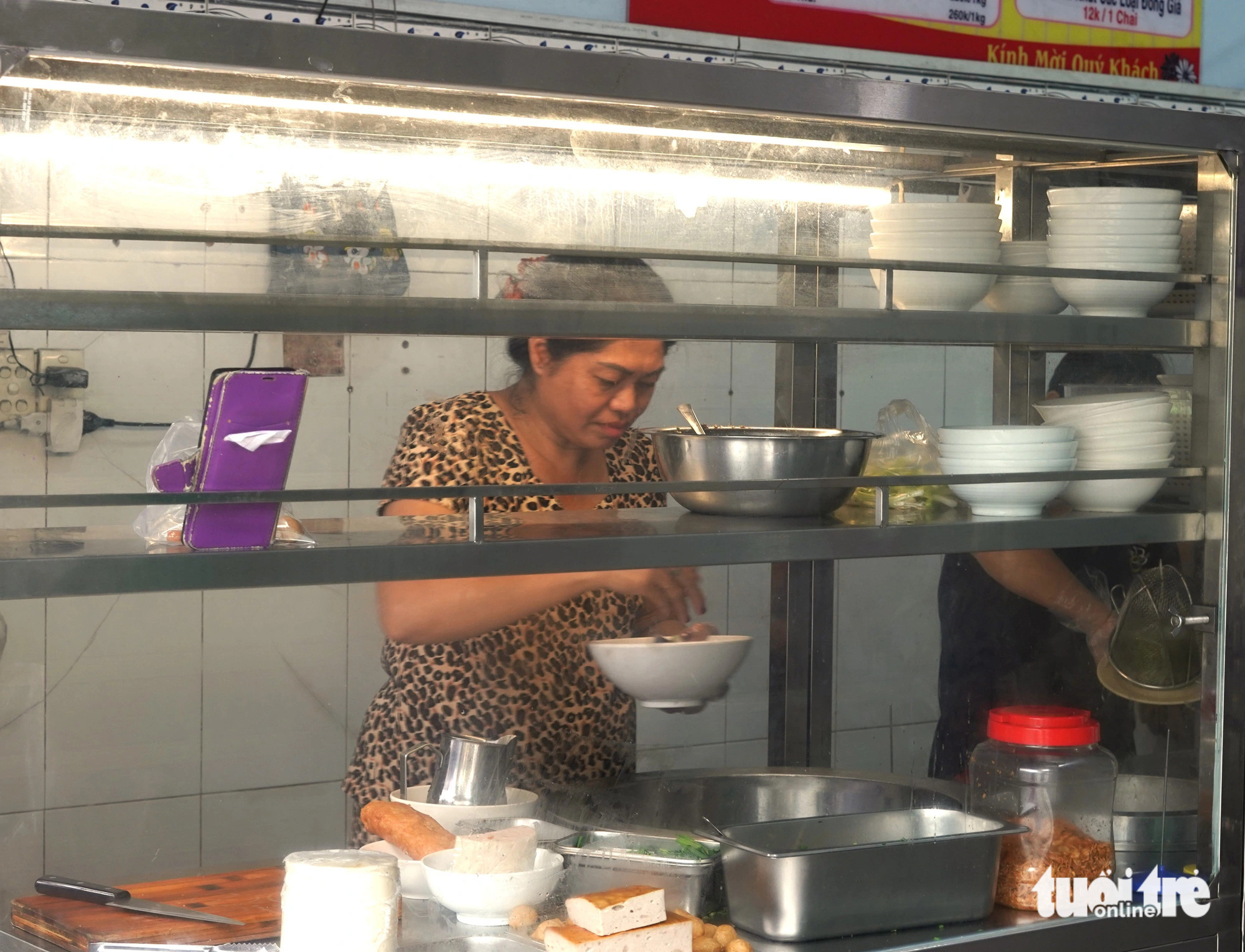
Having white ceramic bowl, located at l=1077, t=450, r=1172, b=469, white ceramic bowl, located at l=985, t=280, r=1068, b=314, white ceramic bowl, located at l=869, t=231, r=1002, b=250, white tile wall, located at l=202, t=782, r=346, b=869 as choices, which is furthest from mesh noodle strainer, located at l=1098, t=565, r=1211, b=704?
white tile wall, located at l=202, t=782, r=346, b=869

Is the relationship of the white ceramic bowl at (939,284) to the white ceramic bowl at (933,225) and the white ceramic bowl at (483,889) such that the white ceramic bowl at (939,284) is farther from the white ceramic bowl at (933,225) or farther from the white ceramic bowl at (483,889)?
the white ceramic bowl at (483,889)

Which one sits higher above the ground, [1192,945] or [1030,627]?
[1030,627]

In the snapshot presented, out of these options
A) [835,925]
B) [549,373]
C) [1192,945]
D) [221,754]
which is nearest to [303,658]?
[221,754]

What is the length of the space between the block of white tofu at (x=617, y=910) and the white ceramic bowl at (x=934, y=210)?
730mm

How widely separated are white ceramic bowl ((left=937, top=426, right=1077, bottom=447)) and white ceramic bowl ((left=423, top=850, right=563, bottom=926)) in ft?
2.11

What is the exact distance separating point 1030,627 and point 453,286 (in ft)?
2.65

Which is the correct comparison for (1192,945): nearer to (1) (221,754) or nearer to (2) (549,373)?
(2) (549,373)

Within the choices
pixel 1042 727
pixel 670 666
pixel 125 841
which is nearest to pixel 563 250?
pixel 670 666

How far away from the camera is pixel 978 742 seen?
1.53 metres

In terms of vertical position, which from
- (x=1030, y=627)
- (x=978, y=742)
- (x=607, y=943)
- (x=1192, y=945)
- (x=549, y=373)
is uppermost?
(x=549, y=373)

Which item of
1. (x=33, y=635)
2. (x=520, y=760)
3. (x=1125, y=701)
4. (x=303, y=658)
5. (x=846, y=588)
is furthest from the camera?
(x=1125, y=701)

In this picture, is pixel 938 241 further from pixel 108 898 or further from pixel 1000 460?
pixel 108 898

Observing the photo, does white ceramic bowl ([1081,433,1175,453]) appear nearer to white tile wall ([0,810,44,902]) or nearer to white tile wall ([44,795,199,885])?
white tile wall ([44,795,199,885])

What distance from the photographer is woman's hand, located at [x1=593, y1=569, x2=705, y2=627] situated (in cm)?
129
